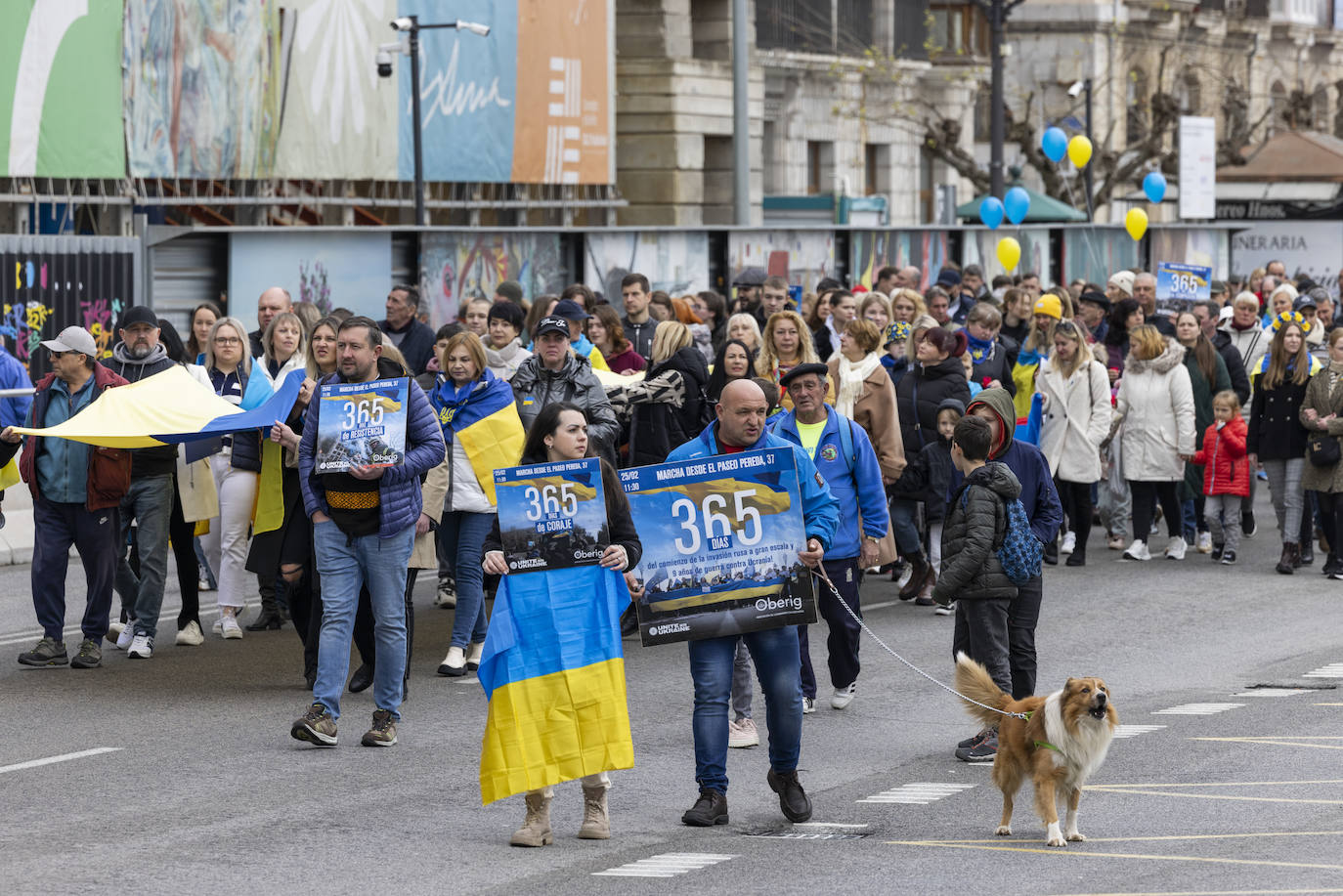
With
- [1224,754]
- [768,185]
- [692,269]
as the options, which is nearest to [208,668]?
[1224,754]

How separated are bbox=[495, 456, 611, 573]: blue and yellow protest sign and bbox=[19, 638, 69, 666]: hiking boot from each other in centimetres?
469

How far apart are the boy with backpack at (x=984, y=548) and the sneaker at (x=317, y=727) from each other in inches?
107

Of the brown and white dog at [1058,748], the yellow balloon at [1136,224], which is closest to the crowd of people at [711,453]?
the brown and white dog at [1058,748]

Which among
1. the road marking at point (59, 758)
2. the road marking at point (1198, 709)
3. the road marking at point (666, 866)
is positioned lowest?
the road marking at point (1198, 709)

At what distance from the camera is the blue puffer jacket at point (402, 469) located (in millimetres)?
9766

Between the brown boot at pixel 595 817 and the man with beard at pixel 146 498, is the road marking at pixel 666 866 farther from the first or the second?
the man with beard at pixel 146 498

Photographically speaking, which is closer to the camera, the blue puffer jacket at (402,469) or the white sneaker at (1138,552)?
the blue puffer jacket at (402,469)

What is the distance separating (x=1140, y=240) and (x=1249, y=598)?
58.2 ft

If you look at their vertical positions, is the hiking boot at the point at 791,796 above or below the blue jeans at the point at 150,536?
below

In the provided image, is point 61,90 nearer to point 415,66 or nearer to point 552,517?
point 415,66

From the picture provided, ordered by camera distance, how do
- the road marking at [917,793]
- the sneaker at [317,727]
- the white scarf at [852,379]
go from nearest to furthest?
the road marking at [917,793] → the sneaker at [317,727] → the white scarf at [852,379]

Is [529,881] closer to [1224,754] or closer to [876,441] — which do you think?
[1224,754]

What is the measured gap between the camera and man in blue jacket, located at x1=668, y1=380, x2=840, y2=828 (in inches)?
325

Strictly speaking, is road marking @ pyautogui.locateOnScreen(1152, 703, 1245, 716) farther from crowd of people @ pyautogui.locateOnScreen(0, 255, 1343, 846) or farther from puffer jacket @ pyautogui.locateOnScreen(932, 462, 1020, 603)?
puffer jacket @ pyautogui.locateOnScreen(932, 462, 1020, 603)
